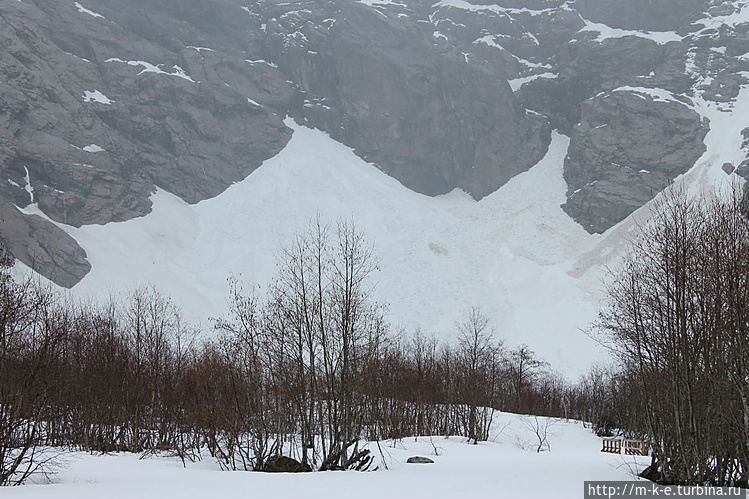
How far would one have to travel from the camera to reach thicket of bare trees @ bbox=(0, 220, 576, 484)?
55.3 feet

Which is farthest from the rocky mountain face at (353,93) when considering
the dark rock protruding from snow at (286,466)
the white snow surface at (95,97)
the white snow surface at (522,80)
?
the dark rock protruding from snow at (286,466)

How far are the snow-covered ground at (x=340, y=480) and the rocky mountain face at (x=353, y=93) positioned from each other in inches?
1653

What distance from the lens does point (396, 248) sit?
7050 centimetres

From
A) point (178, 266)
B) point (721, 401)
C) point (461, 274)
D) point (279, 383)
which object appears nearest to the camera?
point (721, 401)

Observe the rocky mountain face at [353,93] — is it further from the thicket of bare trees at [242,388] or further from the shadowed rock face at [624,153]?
the thicket of bare trees at [242,388]

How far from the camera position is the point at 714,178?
70812 millimetres

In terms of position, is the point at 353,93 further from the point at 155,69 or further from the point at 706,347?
the point at 706,347

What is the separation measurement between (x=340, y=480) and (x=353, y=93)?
95950 millimetres

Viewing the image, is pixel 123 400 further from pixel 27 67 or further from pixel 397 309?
pixel 27 67

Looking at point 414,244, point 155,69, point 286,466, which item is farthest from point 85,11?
point 286,466

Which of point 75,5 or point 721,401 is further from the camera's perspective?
point 75,5

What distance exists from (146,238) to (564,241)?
5054 cm

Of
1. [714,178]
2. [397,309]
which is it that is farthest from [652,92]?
[397,309]

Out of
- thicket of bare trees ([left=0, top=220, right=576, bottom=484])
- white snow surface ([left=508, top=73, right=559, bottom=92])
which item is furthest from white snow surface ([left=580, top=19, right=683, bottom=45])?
thicket of bare trees ([left=0, top=220, right=576, bottom=484])
